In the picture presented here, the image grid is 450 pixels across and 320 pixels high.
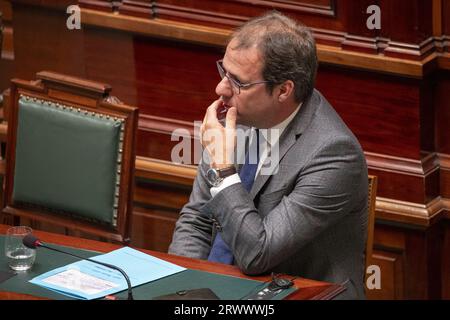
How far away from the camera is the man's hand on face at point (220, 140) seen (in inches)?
134

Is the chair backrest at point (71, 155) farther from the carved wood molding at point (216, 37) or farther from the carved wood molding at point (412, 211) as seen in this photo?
the carved wood molding at point (412, 211)

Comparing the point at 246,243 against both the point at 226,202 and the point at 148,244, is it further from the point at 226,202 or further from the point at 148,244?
the point at 148,244

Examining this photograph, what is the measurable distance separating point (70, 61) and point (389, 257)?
1837 mm

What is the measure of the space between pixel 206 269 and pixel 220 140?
1.38 feet

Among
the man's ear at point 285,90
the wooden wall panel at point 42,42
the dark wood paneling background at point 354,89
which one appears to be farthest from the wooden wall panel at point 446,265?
the wooden wall panel at point 42,42

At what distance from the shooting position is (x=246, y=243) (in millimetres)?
3271

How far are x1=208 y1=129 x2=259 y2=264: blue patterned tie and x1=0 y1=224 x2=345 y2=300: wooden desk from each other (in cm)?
16

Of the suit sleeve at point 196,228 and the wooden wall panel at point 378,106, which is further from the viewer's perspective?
the wooden wall panel at point 378,106

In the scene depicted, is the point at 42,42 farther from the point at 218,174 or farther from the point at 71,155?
the point at 218,174

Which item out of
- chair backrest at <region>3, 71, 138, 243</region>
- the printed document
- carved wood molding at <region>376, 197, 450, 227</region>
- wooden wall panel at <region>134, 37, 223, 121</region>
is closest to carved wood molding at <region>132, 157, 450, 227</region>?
carved wood molding at <region>376, 197, 450, 227</region>

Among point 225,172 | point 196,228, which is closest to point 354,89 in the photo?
point 196,228

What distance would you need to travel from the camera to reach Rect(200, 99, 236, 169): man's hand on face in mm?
3402

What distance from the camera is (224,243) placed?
351 cm

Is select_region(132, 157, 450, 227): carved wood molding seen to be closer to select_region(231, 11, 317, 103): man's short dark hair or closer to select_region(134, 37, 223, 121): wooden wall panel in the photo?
select_region(134, 37, 223, 121): wooden wall panel
